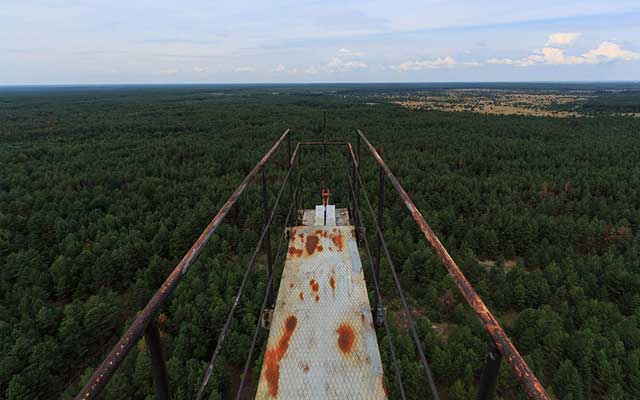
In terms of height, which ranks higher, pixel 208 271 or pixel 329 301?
pixel 329 301

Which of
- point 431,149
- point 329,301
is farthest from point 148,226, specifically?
point 431,149

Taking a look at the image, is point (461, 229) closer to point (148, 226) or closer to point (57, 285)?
point (148, 226)

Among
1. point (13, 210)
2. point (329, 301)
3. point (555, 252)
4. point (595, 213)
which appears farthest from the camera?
point (13, 210)

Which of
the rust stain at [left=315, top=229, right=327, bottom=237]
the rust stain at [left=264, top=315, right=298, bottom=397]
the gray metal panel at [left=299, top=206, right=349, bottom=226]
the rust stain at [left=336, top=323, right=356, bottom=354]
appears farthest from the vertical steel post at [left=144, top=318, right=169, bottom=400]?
the gray metal panel at [left=299, top=206, right=349, bottom=226]

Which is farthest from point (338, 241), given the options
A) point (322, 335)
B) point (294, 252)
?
point (322, 335)

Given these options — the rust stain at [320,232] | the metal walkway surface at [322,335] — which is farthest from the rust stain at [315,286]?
the rust stain at [320,232]

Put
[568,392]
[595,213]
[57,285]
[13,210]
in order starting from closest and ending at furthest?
1. [568,392]
2. [57,285]
3. [595,213]
4. [13,210]

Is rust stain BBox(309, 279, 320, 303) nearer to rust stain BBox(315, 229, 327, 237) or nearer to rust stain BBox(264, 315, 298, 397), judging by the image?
rust stain BBox(264, 315, 298, 397)

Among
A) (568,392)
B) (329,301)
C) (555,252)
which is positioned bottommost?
(568,392)
